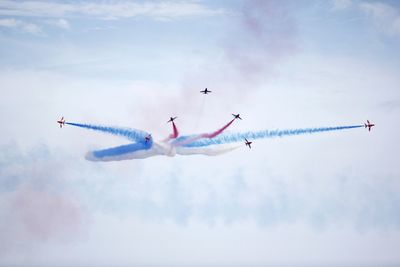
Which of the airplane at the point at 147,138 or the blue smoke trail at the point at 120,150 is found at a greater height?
the airplane at the point at 147,138

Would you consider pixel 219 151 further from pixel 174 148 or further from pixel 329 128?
pixel 329 128

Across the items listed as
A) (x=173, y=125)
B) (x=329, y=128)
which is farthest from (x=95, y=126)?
(x=329, y=128)

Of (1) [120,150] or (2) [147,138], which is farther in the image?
(1) [120,150]

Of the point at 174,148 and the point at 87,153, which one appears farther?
the point at 87,153

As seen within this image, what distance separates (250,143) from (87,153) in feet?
101

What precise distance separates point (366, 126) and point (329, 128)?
8387 mm

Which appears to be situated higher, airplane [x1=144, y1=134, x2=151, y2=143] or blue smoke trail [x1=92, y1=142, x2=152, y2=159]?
airplane [x1=144, y1=134, x2=151, y2=143]

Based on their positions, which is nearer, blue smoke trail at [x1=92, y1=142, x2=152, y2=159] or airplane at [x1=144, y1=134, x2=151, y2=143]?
airplane at [x1=144, y1=134, x2=151, y2=143]

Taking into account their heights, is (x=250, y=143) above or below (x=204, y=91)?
below

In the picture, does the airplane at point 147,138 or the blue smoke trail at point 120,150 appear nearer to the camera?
the airplane at point 147,138

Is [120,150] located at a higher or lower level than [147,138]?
lower

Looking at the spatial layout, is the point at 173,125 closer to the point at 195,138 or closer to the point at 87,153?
the point at 195,138

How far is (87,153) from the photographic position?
123375mm

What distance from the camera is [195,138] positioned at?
113062mm
